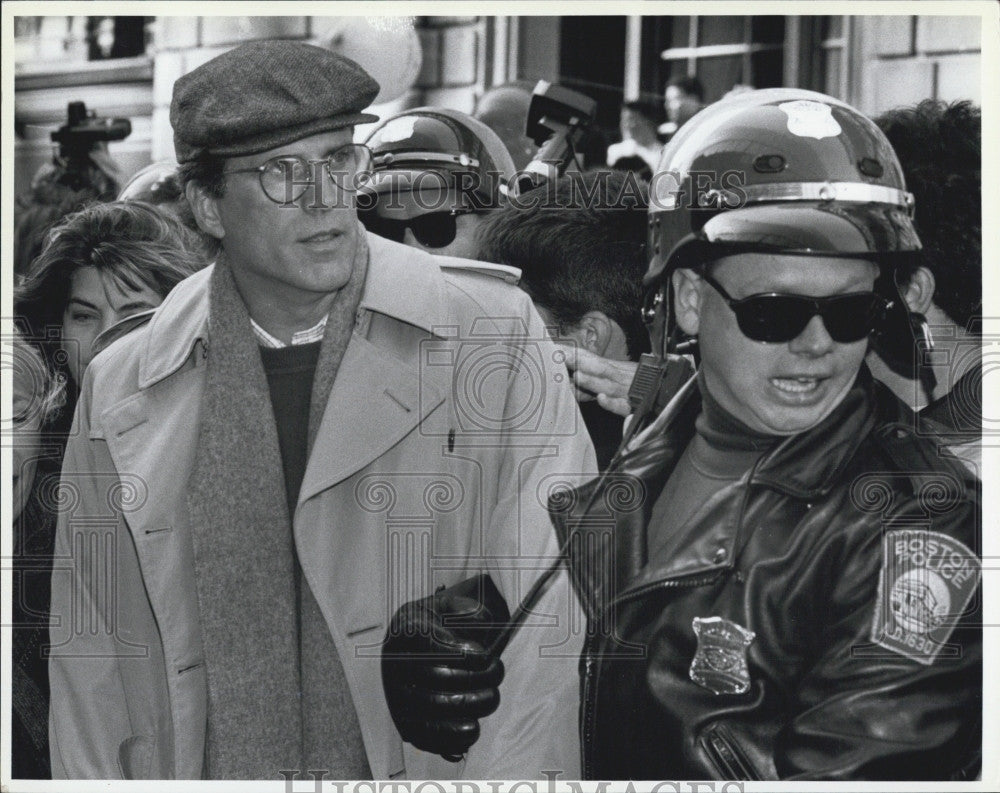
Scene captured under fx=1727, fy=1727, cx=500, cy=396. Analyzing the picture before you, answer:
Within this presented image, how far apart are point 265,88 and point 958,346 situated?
5.92 ft

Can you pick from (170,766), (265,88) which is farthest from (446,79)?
(170,766)

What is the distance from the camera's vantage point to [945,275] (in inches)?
168

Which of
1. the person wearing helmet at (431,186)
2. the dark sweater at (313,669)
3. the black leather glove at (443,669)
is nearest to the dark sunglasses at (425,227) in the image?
the person wearing helmet at (431,186)

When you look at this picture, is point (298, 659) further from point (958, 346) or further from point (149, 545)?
point (958, 346)

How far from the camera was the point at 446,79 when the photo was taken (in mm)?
4816

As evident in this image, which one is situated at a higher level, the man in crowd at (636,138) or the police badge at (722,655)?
the man in crowd at (636,138)

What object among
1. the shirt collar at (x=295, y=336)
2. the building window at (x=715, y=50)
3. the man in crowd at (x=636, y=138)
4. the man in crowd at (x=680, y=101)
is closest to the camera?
the shirt collar at (x=295, y=336)

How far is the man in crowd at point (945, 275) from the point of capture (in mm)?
4207

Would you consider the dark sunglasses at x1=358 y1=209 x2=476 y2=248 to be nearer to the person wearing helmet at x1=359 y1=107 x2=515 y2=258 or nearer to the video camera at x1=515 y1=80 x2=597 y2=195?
the person wearing helmet at x1=359 y1=107 x2=515 y2=258

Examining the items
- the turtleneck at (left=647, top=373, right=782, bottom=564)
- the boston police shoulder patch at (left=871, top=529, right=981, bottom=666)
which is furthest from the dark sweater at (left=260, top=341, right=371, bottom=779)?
the boston police shoulder patch at (left=871, top=529, right=981, bottom=666)

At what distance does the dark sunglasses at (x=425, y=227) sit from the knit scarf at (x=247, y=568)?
28 centimetres

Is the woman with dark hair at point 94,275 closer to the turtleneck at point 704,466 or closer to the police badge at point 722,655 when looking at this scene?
the turtleneck at point 704,466

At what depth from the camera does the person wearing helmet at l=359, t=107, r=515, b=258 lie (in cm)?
438

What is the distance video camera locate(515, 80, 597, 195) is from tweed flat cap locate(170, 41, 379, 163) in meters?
0.56
